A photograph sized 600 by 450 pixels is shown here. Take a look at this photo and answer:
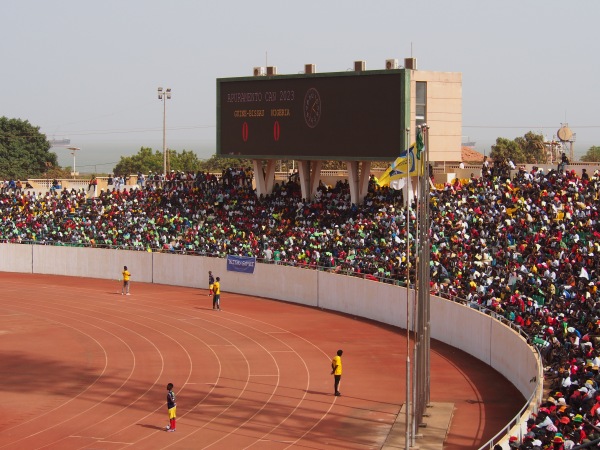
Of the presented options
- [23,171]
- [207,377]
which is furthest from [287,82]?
[23,171]

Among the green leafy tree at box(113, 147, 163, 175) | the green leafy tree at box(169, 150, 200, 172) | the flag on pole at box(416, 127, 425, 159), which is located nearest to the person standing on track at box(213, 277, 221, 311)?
the flag on pole at box(416, 127, 425, 159)

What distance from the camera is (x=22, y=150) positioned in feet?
335

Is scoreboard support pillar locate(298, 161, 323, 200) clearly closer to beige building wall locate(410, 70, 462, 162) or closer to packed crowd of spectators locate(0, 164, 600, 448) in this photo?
packed crowd of spectators locate(0, 164, 600, 448)

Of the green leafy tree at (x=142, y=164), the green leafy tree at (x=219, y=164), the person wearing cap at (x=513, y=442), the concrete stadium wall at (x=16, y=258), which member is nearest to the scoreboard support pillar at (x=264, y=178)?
the concrete stadium wall at (x=16, y=258)

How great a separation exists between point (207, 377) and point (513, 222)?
13694 millimetres

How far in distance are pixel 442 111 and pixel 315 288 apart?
33.1ft

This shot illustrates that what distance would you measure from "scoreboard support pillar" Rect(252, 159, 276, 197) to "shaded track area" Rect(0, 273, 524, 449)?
985 cm

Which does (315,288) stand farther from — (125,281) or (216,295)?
(125,281)

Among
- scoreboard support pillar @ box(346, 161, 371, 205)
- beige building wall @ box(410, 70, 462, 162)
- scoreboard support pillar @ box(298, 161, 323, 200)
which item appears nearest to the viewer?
beige building wall @ box(410, 70, 462, 162)

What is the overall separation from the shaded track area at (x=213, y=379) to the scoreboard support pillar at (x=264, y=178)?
9.85 meters

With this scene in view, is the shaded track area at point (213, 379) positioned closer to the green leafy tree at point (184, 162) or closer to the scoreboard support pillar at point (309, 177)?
the scoreboard support pillar at point (309, 177)

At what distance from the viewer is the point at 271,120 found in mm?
49250

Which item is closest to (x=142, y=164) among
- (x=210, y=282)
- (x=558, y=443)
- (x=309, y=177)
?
(x=309, y=177)

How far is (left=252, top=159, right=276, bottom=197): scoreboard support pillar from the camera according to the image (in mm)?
51794
